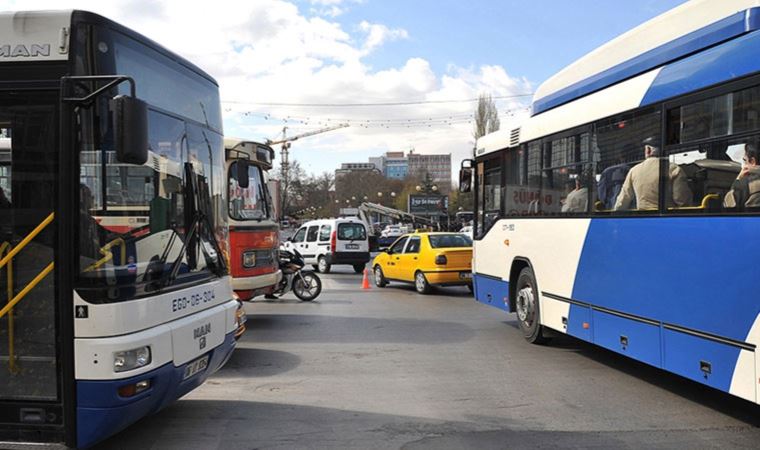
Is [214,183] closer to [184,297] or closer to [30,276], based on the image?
[184,297]

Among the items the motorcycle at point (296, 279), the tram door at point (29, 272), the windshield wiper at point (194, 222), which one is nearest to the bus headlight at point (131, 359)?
the tram door at point (29, 272)

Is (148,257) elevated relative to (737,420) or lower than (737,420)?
elevated

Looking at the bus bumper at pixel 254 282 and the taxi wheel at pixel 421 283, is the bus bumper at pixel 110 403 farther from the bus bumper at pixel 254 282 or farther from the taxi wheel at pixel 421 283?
the taxi wheel at pixel 421 283

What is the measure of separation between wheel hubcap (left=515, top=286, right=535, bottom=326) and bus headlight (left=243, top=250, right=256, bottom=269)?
4.61 meters

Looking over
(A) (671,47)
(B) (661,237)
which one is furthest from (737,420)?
(A) (671,47)

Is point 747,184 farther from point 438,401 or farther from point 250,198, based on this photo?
point 250,198

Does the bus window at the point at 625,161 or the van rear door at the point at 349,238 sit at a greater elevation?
the bus window at the point at 625,161

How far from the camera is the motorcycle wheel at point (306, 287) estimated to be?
1509 cm

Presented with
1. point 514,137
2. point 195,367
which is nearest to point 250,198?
point 514,137

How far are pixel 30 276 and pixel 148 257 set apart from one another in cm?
79

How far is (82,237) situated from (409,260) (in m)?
13.5

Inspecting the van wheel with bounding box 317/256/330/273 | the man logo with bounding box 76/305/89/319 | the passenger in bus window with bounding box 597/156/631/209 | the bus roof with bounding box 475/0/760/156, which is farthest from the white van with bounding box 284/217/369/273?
the man logo with bounding box 76/305/89/319

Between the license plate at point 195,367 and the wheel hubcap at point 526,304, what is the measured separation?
527cm

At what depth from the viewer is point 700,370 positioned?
533cm
